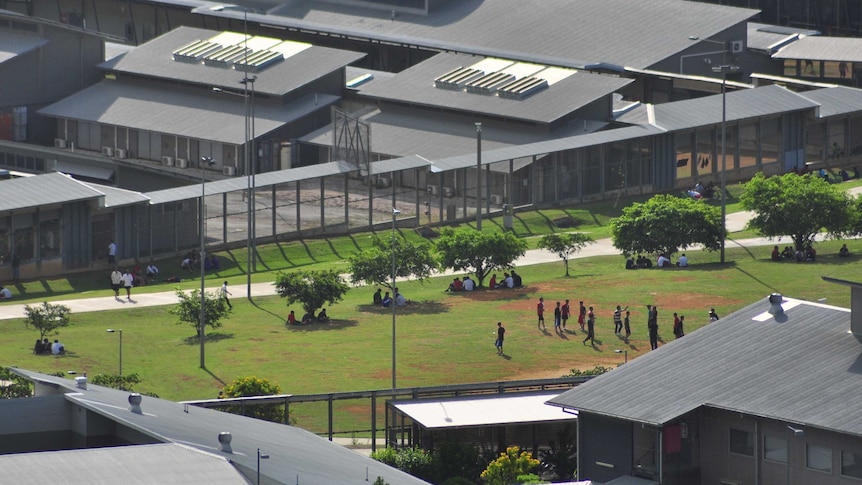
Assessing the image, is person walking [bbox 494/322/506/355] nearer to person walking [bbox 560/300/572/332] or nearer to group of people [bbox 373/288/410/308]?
person walking [bbox 560/300/572/332]

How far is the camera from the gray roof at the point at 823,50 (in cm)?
14725

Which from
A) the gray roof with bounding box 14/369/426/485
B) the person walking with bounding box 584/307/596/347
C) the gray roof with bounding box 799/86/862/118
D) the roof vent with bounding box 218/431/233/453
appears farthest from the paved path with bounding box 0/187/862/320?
the roof vent with bounding box 218/431/233/453

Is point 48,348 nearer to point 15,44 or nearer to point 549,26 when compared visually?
point 15,44

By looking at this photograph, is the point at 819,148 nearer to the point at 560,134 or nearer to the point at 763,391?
the point at 560,134

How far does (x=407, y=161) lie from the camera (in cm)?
11831

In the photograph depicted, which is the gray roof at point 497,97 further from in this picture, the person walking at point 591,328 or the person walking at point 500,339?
the person walking at point 500,339

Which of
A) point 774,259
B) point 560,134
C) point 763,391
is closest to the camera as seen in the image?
point 763,391

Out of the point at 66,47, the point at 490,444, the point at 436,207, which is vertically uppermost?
the point at 66,47

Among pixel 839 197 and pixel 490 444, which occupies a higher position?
pixel 839 197

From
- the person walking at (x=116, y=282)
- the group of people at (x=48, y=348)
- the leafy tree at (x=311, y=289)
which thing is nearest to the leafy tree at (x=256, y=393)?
the group of people at (x=48, y=348)

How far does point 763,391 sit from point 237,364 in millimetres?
A: 27329

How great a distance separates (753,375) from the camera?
62062 mm

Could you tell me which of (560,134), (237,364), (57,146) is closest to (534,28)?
(560,134)

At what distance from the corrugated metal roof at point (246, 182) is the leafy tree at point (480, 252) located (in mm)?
16543
